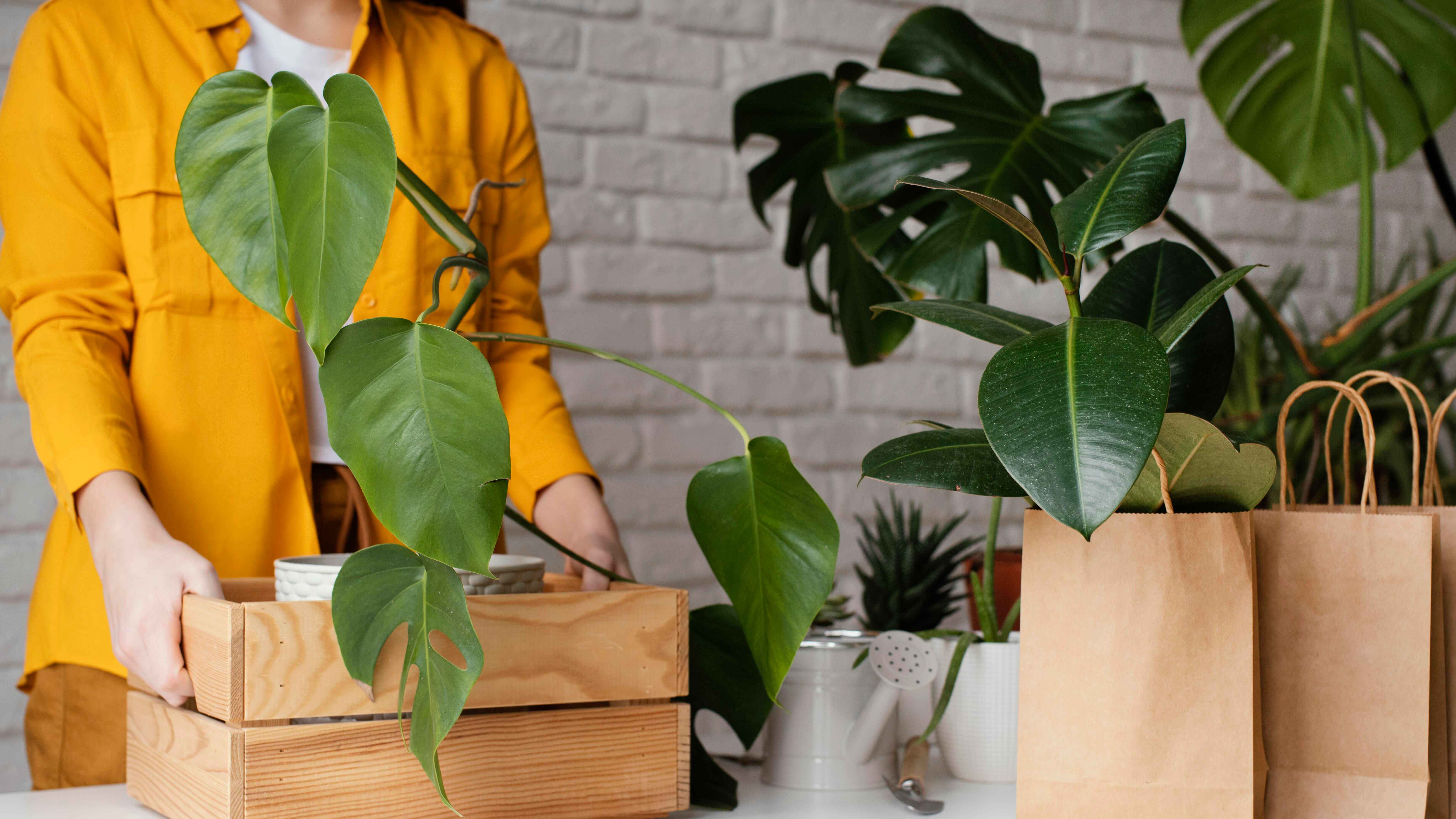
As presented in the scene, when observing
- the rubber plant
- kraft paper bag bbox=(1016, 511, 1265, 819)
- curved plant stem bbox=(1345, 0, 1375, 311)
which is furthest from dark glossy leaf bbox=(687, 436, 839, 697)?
curved plant stem bbox=(1345, 0, 1375, 311)

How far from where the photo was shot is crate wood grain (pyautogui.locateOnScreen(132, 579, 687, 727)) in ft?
2.05

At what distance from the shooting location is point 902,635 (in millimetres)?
818

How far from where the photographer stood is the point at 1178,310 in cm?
68

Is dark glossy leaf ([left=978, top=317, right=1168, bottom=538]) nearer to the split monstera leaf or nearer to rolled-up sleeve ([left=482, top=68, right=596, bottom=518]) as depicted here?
the split monstera leaf

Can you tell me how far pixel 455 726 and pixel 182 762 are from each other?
0.16 meters

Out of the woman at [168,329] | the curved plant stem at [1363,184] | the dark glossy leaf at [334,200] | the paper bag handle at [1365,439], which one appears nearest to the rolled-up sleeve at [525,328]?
the woman at [168,329]

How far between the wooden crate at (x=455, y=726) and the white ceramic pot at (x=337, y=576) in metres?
0.02

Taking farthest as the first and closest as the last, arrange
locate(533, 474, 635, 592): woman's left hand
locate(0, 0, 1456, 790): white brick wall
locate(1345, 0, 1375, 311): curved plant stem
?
locate(0, 0, 1456, 790): white brick wall, locate(1345, 0, 1375, 311): curved plant stem, locate(533, 474, 635, 592): woman's left hand

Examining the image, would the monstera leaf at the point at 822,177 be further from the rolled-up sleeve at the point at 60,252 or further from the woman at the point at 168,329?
the rolled-up sleeve at the point at 60,252

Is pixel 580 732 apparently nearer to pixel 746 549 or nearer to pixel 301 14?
pixel 746 549

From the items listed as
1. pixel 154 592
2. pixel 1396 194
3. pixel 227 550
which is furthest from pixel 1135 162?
pixel 1396 194

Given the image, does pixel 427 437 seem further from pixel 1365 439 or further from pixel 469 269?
pixel 1365 439

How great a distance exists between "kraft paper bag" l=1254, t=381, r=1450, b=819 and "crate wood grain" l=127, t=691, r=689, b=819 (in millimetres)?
342

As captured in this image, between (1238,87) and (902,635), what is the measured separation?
1.26m
